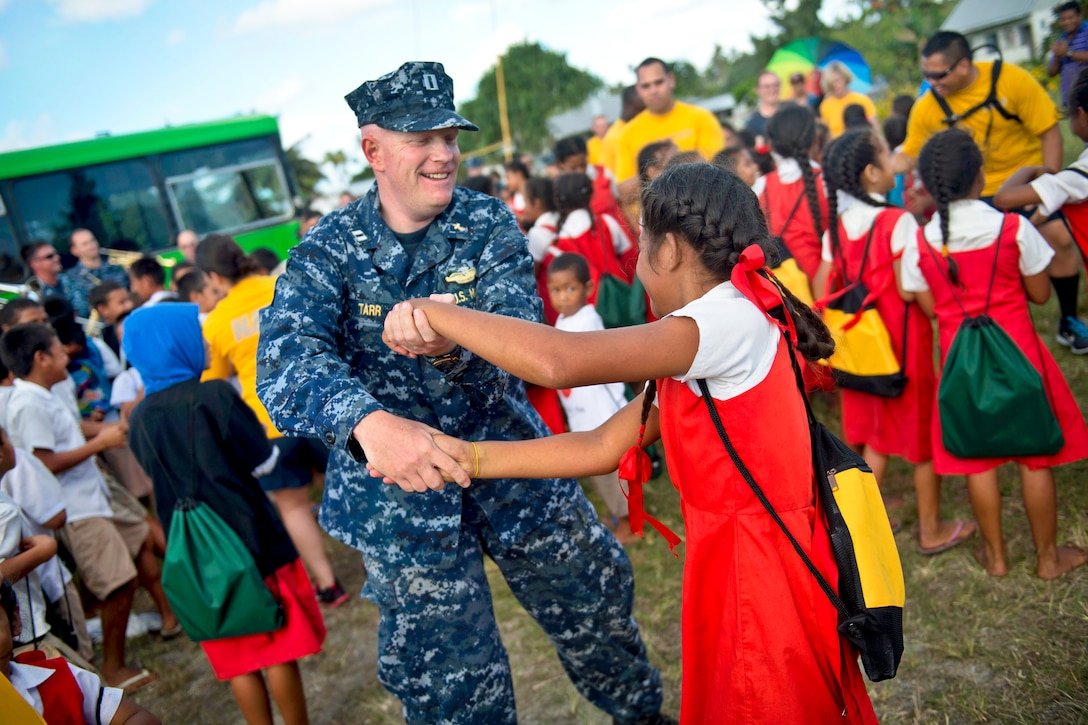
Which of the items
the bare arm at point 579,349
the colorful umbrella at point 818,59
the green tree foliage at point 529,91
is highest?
the green tree foliage at point 529,91

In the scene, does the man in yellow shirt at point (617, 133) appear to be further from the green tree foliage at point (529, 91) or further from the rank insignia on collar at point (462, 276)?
the green tree foliage at point (529, 91)

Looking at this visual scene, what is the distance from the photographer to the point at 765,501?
1895mm

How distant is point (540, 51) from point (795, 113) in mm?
69319

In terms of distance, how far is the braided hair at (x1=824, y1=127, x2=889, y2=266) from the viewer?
388 cm

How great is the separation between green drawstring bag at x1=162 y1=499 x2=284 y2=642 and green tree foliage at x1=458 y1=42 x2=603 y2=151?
57.7m

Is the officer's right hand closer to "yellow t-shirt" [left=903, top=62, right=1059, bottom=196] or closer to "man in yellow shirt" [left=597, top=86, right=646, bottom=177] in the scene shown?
"yellow t-shirt" [left=903, top=62, right=1059, bottom=196]

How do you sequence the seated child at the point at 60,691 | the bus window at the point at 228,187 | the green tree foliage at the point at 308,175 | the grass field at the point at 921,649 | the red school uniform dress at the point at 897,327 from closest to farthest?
1. the seated child at the point at 60,691
2. the grass field at the point at 921,649
3. the red school uniform dress at the point at 897,327
4. the bus window at the point at 228,187
5. the green tree foliage at the point at 308,175

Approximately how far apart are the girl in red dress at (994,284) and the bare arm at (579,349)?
2.21m

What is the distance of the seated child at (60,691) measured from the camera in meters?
2.13

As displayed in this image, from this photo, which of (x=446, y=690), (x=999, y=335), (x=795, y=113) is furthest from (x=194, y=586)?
(x=795, y=113)

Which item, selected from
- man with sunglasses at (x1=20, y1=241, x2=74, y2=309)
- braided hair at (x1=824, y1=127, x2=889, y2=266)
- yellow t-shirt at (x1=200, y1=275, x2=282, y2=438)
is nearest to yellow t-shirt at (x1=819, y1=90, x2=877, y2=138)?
braided hair at (x1=824, y1=127, x2=889, y2=266)

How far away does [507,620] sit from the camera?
4.35 m

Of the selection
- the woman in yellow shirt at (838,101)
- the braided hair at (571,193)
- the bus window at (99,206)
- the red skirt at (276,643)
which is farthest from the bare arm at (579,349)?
the bus window at (99,206)

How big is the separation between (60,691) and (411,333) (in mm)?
1480
